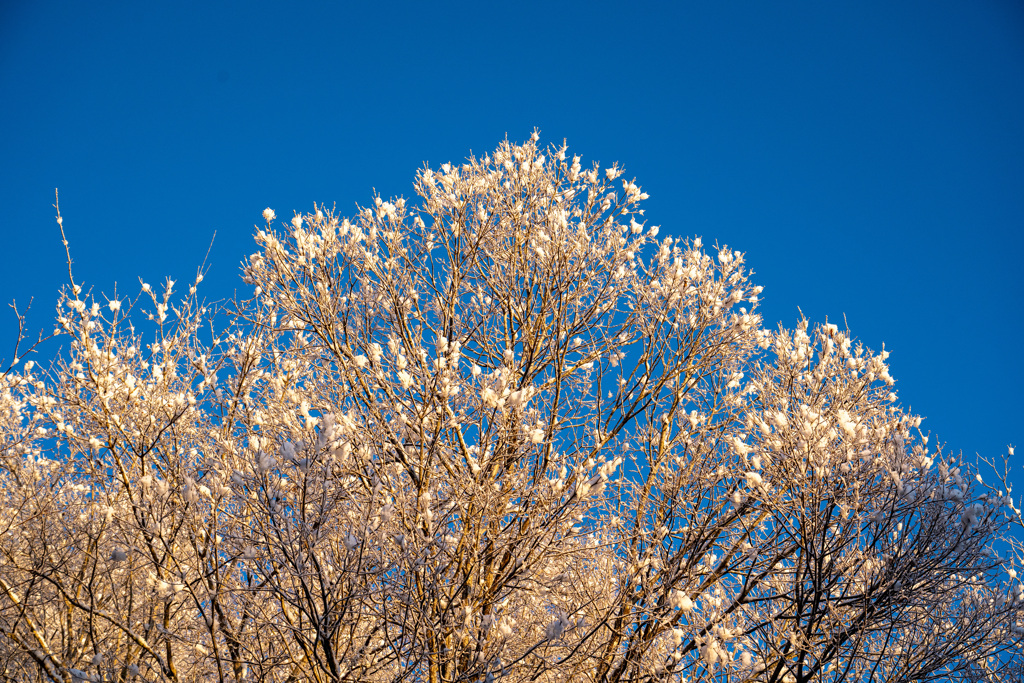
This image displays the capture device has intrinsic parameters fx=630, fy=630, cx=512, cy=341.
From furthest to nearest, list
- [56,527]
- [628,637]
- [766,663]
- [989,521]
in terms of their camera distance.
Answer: [56,527] → [628,637] → [766,663] → [989,521]

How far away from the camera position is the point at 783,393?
7.62 meters

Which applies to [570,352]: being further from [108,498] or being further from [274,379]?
[108,498]

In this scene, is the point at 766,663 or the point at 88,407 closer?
the point at 766,663

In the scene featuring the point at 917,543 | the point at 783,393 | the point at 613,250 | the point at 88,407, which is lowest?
the point at 917,543

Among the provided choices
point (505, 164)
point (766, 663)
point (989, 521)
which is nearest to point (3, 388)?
point (505, 164)

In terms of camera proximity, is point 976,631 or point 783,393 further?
point 783,393

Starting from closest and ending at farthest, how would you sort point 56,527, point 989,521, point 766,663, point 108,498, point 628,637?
point 989,521
point 766,663
point 628,637
point 108,498
point 56,527

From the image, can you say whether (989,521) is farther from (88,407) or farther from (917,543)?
(88,407)

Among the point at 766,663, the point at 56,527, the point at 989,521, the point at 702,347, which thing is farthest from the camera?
the point at 702,347

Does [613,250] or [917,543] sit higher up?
[613,250]

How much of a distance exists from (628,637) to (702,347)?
326cm

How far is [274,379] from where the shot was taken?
7.49m

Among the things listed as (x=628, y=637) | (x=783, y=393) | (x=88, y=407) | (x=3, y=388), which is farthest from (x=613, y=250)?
(x=3, y=388)

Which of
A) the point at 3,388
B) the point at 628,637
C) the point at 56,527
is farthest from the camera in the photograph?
the point at 3,388
